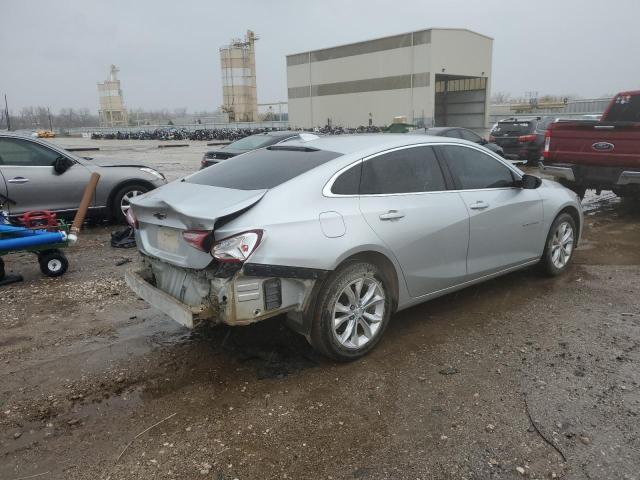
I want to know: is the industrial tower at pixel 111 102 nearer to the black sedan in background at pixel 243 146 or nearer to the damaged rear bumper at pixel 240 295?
the black sedan in background at pixel 243 146

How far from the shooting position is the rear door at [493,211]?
4.62 meters

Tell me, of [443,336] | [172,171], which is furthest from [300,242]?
[172,171]

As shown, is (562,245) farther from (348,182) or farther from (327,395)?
(327,395)

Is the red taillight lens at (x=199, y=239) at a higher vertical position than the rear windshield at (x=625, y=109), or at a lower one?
lower

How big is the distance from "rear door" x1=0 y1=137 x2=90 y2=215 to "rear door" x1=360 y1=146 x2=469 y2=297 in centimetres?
585

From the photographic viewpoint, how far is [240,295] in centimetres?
329

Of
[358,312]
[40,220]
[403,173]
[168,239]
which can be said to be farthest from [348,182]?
[40,220]

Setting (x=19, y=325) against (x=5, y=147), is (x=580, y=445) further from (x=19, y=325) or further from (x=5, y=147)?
(x=5, y=147)

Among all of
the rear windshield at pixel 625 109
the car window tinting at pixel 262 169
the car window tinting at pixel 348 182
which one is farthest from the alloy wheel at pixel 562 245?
the rear windshield at pixel 625 109

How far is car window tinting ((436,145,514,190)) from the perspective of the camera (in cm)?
465

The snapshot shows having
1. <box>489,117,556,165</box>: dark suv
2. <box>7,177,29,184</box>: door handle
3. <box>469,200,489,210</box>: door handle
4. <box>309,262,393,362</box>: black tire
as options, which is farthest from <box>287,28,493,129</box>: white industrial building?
<box>309,262,393,362</box>: black tire

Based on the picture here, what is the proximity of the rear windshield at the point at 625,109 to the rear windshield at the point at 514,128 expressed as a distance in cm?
608

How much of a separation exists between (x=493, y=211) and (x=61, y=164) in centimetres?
649

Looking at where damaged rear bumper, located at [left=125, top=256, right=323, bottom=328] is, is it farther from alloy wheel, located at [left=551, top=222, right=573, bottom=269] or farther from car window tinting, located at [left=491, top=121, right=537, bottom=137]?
car window tinting, located at [left=491, top=121, right=537, bottom=137]
